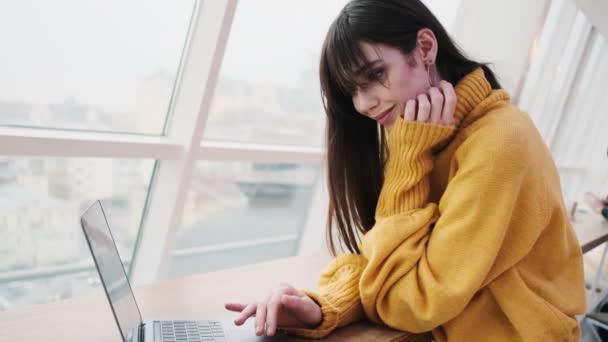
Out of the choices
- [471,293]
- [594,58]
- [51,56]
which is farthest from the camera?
[594,58]

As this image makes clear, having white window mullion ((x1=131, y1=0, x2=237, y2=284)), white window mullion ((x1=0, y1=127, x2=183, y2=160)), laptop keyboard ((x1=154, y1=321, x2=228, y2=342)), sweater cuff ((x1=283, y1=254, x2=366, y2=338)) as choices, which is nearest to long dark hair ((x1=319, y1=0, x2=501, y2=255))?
sweater cuff ((x1=283, y1=254, x2=366, y2=338))

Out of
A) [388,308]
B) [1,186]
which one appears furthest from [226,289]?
[1,186]

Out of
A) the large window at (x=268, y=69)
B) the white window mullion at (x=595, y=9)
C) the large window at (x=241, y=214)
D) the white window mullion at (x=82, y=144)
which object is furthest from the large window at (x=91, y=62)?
the white window mullion at (x=595, y=9)

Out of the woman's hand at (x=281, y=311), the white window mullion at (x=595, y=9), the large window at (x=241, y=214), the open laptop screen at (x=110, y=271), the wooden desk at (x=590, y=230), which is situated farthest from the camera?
the white window mullion at (x=595, y=9)

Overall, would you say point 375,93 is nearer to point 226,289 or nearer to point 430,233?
point 430,233

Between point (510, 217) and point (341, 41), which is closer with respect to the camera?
point (510, 217)

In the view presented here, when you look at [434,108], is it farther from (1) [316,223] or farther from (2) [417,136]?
(1) [316,223]

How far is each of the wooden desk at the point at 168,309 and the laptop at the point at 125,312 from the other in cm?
8

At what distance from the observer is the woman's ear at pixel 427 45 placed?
1001mm

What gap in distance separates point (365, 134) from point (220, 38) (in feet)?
2.52

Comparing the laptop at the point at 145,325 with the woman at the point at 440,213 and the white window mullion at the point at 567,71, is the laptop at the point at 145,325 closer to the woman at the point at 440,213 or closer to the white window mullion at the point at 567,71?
the woman at the point at 440,213

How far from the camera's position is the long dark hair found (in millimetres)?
965

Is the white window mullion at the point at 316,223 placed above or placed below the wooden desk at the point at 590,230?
below

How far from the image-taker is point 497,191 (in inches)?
33.8
